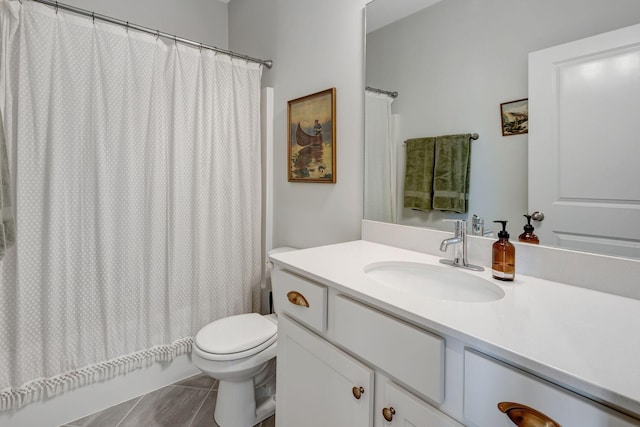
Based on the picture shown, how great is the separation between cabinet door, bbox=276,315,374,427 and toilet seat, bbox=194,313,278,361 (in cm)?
30

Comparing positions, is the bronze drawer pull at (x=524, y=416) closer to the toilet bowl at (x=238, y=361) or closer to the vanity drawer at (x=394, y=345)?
the vanity drawer at (x=394, y=345)

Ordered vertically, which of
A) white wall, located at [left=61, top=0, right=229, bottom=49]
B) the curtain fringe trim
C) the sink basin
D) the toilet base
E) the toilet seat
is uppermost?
white wall, located at [left=61, top=0, right=229, bottom=49]

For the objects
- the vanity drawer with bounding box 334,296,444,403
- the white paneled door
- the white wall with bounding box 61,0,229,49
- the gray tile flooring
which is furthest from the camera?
the white wall with bounding box 61,0,229,49

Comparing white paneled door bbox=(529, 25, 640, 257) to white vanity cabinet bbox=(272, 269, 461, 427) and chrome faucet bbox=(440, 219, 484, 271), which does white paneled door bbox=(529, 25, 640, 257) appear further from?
white vanity cabinet bbox=(272, 269, 461, 427)

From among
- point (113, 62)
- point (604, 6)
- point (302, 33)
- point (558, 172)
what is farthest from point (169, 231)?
point (604, 6)

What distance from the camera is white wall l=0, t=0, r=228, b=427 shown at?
1.55 m

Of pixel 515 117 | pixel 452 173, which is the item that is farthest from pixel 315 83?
pixel 515 117

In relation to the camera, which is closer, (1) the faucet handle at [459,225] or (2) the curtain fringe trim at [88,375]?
(1) the faucet handle at [459,225]

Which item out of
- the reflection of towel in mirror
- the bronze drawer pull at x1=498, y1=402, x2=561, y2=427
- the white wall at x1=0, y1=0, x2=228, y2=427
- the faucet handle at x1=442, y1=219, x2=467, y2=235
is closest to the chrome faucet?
the faucet handle at x1=442, y1=219, x2=467, y2=235

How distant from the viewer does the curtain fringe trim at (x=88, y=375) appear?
1456mm

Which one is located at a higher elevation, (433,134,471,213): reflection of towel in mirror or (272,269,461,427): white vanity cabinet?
(433,134,471,213): reflection of towel in mirror

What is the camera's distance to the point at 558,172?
38.0 inches

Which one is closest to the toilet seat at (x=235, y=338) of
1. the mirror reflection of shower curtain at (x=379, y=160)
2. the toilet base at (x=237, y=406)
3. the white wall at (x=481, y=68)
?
the toilet base at (x=237, y=406)

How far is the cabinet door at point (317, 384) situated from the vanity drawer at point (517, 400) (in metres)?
0.28
